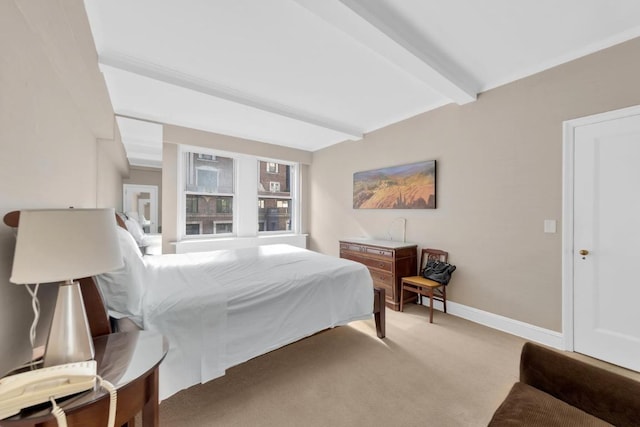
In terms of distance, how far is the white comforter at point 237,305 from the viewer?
1.54m

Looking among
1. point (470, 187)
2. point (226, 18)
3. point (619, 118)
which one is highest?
point (226, 18)

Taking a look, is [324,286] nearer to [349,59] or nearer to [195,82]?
[349,59]

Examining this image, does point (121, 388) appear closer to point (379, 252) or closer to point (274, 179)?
point (379, 252)

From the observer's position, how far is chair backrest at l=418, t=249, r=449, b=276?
3262mm

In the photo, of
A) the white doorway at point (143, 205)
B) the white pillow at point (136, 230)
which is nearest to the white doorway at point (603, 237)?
the white pillow at point (136, 230)

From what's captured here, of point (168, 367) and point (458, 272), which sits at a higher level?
point (458, 272)

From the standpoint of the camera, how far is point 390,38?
6.17ft

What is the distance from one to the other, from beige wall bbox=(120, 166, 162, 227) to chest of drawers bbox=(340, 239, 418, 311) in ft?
10.9

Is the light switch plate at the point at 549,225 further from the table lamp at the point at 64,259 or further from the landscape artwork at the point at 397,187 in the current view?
the table lamp at the point at 64,259

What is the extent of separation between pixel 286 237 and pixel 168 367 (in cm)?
387

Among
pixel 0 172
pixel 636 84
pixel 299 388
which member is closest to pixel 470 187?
pixel 636 84

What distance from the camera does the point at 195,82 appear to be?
108 inches

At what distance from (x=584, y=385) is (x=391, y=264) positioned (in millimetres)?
2191

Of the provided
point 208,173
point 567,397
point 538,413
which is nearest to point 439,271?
Answer: point 567,397
